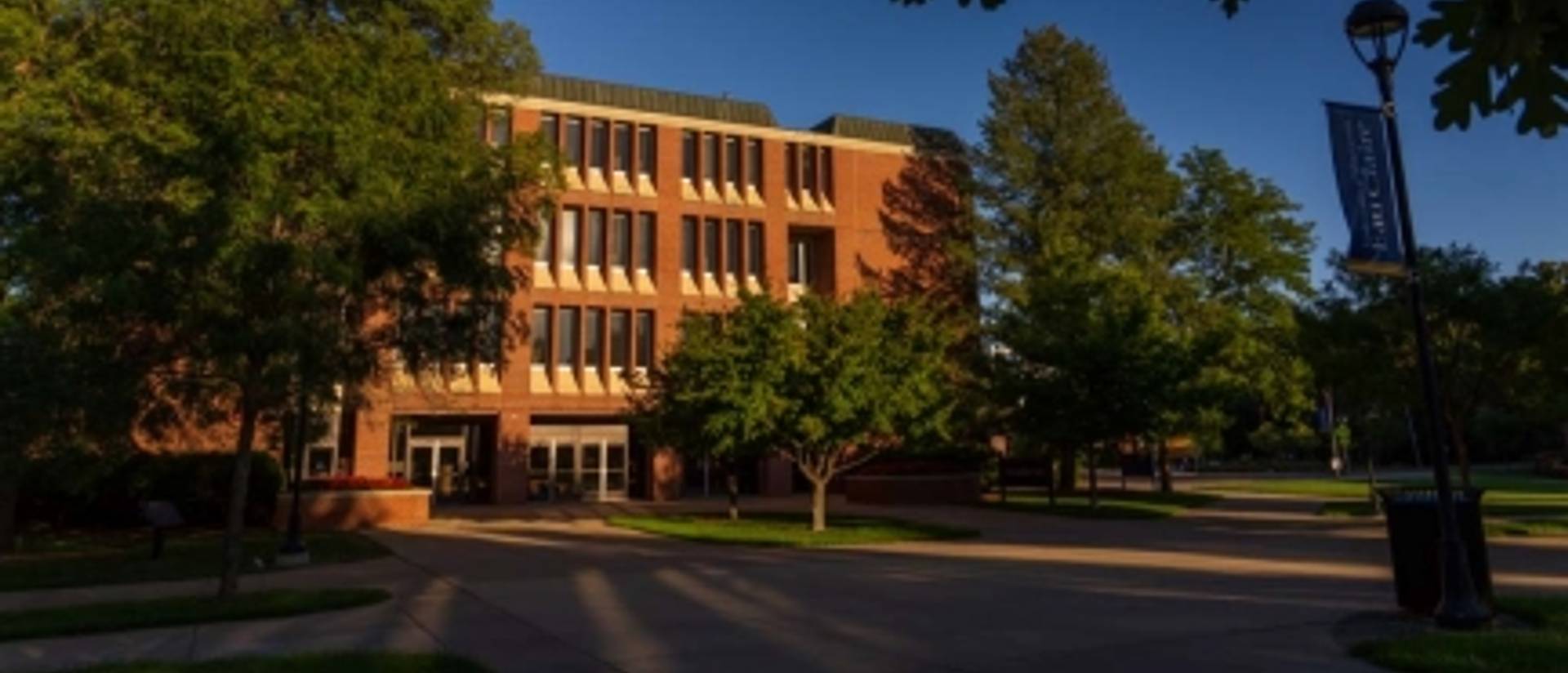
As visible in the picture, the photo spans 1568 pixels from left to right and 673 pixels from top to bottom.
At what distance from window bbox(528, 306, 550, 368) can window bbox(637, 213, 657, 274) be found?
160 inches

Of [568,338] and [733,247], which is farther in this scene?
[733,247]

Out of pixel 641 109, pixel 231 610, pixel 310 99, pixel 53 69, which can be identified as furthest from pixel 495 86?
pixel 641 109

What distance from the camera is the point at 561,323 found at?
36.4 metres

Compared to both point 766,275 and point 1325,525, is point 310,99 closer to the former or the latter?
point 1325,525

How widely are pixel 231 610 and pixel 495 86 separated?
14799 mm

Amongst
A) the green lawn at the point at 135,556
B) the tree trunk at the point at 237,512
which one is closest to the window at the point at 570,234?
the green lawn at the point at 135,556

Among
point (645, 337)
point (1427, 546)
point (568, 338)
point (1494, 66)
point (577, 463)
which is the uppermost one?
point (645, 337)

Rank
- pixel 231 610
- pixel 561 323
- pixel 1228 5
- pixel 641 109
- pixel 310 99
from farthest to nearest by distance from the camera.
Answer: pixel 641 109
pixel 561 323
pixel 310 99
pixel 231 610
pixel 1228 5

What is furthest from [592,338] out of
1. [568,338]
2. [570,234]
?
[570,234]

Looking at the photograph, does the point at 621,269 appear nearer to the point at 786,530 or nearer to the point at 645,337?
the point at 645,337

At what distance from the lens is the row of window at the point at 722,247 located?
3888 centimetres

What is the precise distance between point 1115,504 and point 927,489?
579cm

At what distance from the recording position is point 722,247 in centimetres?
3903

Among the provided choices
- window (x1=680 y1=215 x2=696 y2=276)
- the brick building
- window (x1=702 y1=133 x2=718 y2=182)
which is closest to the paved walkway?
the brick building
